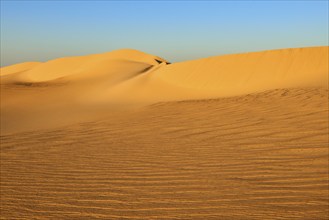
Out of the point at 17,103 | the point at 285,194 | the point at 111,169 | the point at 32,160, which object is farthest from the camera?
the point at 17,103

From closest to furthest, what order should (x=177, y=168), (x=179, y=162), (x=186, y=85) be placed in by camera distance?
(x=177, y=168)
(x=179, y=162)
(x=186, y=85)

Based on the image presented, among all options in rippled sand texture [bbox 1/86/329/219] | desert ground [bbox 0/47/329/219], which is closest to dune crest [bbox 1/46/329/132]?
desert ground [bbox 0/47/329/219]

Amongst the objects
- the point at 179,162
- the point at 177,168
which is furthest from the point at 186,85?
the point at 177,168

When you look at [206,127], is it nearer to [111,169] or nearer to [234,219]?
[111,169]

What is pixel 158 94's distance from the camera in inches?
589

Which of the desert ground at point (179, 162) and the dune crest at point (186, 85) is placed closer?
the desert ground at point (179, 162)

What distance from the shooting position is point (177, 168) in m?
4.44

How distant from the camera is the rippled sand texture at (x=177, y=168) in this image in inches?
126

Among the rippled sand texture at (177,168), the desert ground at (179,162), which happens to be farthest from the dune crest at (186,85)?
the rippled sand texture at (177,168)

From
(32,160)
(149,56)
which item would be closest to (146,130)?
(32,160)

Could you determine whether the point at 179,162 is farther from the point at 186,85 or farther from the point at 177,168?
the point at 186,85

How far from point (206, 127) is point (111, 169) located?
2.83 meters

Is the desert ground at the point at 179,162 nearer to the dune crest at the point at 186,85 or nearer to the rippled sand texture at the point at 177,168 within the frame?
the rippled sand texture at the point at 177,168

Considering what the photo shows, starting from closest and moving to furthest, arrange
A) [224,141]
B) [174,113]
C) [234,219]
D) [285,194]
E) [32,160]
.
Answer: [234,219], [285,194], [32,160], [224,141], [174,113]
